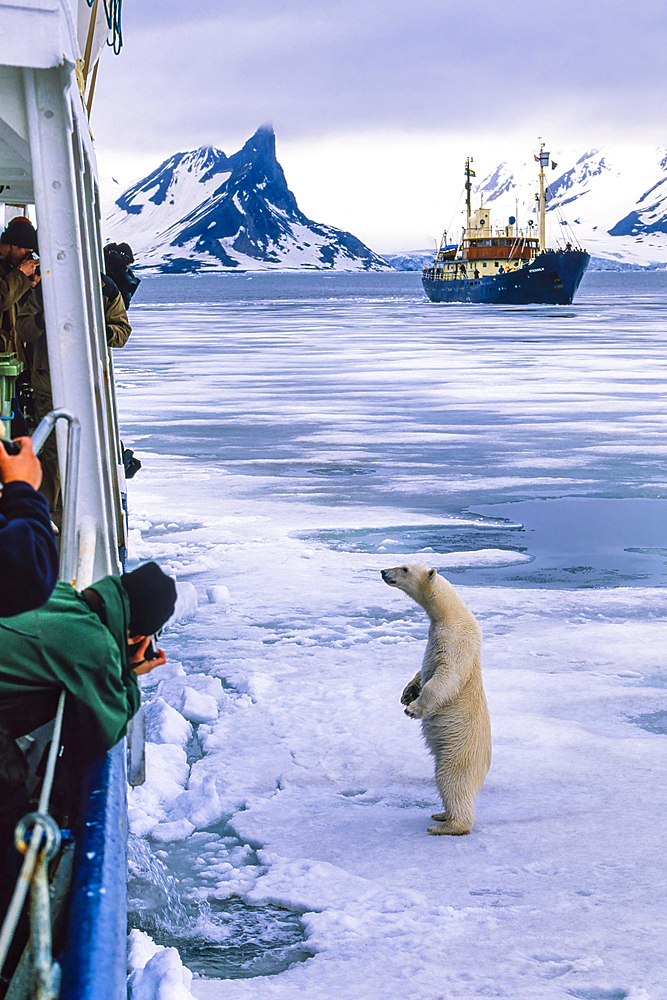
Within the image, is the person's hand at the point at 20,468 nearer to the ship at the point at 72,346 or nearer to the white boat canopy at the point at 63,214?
the ship at the point at 72,346

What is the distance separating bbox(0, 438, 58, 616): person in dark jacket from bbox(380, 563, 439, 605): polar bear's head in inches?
80.2

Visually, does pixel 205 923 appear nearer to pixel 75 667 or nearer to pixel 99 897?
pixel 99 897

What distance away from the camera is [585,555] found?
7605 millimetres

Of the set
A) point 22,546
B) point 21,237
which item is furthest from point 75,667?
point 21,237

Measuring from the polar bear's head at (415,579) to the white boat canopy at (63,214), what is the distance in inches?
43.9

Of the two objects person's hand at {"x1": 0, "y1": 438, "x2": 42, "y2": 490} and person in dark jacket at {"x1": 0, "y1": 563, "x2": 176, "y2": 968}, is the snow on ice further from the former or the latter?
person's hand at {"x1": 0, "y1": 438, "x2": 42, "y2": 490}

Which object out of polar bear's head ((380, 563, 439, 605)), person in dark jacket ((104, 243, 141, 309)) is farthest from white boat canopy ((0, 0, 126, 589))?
person in dark jacket ((104, 243, 141, 309))

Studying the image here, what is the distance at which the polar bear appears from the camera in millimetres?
3719

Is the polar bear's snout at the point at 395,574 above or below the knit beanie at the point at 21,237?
below

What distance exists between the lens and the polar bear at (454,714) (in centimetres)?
372

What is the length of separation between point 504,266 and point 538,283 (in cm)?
935

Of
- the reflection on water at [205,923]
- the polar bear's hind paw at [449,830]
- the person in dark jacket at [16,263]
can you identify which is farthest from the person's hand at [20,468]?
the person in dark jacket at [16,263]

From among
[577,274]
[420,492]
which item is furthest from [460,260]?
[420,492]

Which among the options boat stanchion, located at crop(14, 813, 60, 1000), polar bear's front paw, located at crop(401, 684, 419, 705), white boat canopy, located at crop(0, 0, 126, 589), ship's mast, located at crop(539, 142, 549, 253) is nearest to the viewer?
boat stanchion, located at crop(14, 813, 60, 1000)
